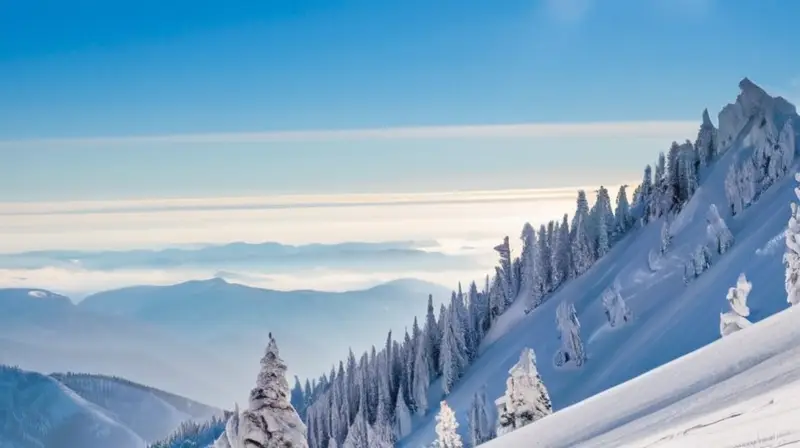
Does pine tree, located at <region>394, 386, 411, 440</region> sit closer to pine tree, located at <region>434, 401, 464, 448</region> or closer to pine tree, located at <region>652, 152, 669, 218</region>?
pine tree, located at <region>652, 152, 669, 218</region>

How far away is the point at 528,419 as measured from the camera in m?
28.9

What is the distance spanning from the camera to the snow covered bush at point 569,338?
8025 centimetres

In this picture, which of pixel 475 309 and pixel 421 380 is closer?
pixel 421 380

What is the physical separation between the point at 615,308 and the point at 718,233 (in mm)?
11583

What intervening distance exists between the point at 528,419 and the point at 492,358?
247ft

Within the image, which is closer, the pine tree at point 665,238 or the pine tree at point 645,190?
the pine tree at point 665,238

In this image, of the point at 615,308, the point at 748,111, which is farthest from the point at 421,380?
the point at 748,111

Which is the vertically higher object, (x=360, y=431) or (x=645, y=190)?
(x=645, y=190)

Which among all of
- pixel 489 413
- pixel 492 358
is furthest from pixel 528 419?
pixel 492 358

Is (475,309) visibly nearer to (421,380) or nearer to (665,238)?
(421,380)

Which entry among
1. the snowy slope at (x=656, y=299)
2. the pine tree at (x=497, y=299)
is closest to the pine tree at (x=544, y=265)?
the snowy slope at (x=656, y=299)

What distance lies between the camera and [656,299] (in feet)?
265

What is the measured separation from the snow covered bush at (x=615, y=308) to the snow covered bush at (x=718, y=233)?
32.0ft

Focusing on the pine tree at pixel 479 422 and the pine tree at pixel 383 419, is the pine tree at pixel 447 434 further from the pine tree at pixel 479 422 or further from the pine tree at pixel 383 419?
the pine tree at pixel 383 419
